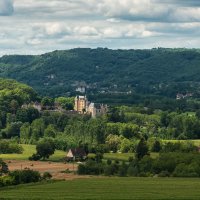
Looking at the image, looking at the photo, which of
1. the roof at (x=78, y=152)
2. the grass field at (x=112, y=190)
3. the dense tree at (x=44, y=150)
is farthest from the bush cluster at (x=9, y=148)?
the grass field at (x=112, y=190)

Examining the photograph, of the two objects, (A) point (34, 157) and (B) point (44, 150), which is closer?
(A) point (34, 157)

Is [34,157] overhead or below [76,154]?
below

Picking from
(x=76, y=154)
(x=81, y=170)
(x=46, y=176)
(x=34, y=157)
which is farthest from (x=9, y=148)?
(x=46, y=176)

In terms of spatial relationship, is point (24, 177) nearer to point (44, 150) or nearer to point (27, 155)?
point (44, 150)

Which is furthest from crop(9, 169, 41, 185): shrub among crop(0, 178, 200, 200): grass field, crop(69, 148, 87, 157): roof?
crop(69, 148, 87, 157): roof

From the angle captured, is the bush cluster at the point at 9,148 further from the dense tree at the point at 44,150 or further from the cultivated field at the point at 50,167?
the cultivated field at the point at 50,167

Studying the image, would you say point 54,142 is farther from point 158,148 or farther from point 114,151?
point 158,148
